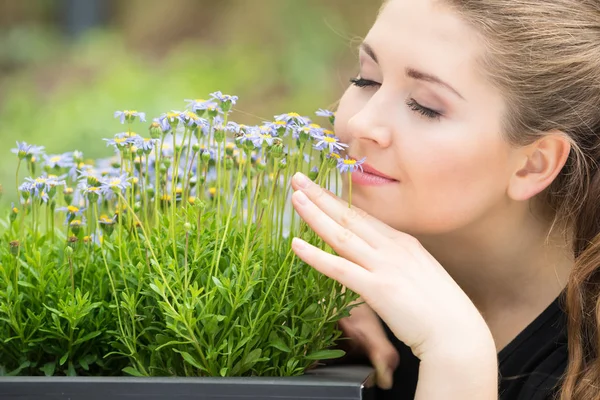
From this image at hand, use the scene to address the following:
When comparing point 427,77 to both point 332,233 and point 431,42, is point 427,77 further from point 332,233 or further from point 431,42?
point 332,233

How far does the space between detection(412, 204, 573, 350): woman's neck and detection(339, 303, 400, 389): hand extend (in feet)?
0.77

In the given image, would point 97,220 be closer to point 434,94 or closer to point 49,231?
point 49,231

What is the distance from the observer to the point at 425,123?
1350 mm

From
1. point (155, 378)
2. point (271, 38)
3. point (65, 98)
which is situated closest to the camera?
point (155, 378)

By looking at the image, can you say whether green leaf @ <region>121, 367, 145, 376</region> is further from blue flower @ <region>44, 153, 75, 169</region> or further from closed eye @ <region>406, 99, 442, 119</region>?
closed eye @ <region>406, 99, 442, 119</region>

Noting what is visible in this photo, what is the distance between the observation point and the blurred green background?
4749mm

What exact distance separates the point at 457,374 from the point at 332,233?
270 mm

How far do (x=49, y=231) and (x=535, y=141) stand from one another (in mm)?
820

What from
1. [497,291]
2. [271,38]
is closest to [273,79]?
[271,38]

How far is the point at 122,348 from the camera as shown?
1.21 meters

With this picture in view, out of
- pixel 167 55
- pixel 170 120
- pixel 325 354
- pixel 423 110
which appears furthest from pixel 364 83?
pixel 167 55

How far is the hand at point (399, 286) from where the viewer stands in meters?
1.23

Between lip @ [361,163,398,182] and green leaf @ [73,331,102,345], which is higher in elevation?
lip @ [361,163,398,182]

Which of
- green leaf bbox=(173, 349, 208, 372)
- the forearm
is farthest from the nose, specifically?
green leaf bbox=(173, 349, 208, 372)
